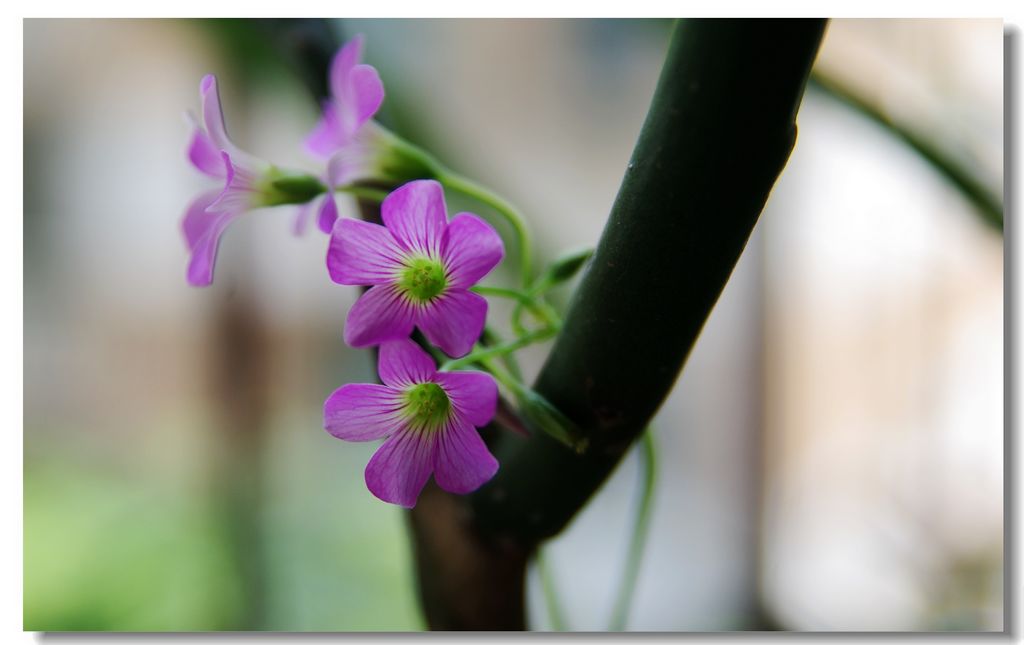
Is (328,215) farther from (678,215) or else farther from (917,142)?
(917,142)

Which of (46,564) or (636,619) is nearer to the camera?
(46,564)

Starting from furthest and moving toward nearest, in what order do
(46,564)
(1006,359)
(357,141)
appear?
(46,564) → (1006,359) → (357,141)

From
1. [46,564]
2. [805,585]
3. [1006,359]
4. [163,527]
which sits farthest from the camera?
[805,585]

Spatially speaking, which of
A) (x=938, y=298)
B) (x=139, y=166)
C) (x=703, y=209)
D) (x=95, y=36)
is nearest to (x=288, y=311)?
(x=139, y=166)

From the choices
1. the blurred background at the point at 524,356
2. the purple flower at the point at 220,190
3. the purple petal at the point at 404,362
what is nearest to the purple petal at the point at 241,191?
the purple flower at the point at 220,190

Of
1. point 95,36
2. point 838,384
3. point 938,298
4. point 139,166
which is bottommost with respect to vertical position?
point 139,166

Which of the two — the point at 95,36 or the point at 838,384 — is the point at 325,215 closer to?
the point at 95,36

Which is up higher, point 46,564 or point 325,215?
point 325,215

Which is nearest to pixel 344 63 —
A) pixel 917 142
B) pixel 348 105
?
pixel 348 105
